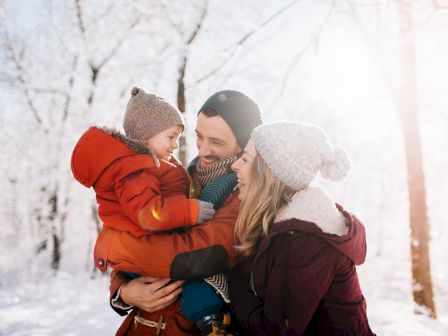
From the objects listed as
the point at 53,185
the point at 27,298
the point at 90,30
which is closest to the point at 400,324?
the point at 27,298

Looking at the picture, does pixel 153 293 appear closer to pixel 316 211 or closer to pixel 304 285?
pixel 304 285

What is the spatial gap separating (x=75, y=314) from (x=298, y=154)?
26.5 feet

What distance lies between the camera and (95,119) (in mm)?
12055

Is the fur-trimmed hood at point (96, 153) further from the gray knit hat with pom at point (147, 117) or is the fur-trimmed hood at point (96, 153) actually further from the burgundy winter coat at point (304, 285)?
the burgundy winter coat at point (304, 285)

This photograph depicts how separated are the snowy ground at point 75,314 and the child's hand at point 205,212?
3.05 metres

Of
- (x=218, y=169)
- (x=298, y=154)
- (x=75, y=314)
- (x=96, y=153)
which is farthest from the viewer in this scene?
(x=75, y=314)

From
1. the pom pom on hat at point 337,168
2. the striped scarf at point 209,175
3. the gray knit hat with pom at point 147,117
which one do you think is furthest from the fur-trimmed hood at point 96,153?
the pom pom on hat at point 337,168

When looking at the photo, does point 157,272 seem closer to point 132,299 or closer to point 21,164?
point 132,299

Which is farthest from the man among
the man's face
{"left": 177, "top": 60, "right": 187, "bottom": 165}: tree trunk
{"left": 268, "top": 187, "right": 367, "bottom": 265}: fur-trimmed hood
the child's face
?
{"left": 177, "top": 60, "right": 187, "bottom": 165}: tree trunk

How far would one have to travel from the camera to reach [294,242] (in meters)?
1.48

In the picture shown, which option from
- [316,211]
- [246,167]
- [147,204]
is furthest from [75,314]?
[316,211]

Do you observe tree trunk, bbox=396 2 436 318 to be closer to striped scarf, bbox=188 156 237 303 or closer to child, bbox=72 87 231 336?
striped scarf, bbox=188 156 237 303

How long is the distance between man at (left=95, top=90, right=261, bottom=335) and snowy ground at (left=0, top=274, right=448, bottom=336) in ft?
9.76

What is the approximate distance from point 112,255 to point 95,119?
37.0ft
